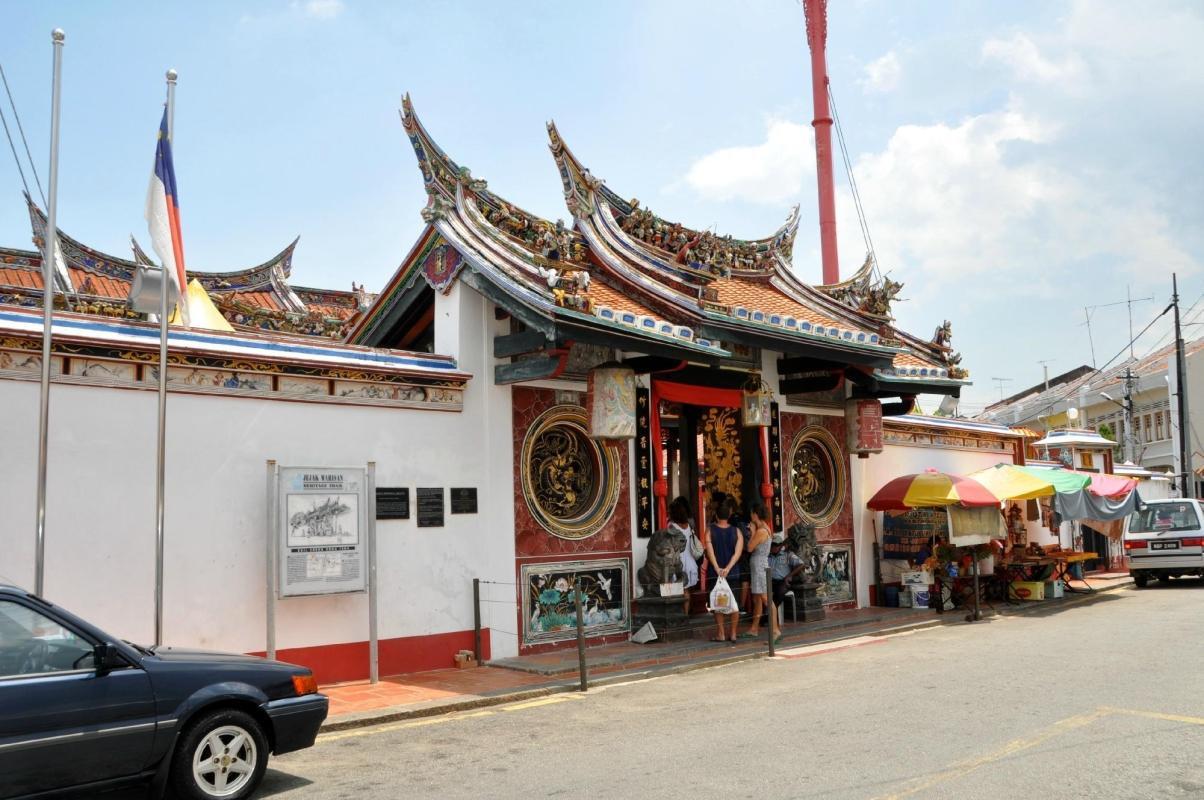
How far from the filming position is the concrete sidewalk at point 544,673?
8984mm

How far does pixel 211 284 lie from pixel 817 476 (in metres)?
14.6

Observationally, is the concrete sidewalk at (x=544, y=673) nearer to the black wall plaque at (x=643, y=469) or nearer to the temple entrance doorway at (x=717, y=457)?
the black wall plaque at (x=643, y=469)

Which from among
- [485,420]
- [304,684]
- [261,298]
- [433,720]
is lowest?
[433,720]

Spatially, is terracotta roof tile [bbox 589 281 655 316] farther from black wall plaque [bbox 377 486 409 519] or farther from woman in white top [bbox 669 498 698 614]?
black wall plaque [bbox 377 486 409 519]

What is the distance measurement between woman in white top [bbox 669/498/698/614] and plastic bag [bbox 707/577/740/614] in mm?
476

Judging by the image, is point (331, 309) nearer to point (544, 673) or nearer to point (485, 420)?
point (485, 420)

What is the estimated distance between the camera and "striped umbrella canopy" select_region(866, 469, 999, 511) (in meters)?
15.6

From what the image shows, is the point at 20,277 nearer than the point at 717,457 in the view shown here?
No

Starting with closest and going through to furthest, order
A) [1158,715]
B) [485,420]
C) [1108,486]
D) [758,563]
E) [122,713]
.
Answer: [122,713] < [1158,715] < [485,420] < [758,563] < [1108,486]

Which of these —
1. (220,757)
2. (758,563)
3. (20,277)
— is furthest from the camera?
(20,277)

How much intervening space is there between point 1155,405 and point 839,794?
45221 mm

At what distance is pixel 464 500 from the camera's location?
1143cm

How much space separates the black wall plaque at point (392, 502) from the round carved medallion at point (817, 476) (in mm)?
7122

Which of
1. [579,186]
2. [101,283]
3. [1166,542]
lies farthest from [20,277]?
[1166,542]
